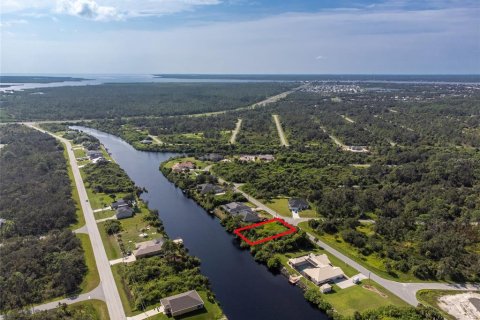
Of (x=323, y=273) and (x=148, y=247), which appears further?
(x=148, y=247)

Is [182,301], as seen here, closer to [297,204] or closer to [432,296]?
[432,296]

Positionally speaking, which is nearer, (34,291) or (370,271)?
(34,291)

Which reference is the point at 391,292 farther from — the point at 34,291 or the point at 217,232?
the point at 34,291

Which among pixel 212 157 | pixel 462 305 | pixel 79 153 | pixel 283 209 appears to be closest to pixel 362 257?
pixel 462 305

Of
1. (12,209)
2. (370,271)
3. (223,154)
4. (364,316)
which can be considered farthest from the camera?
(223,154)

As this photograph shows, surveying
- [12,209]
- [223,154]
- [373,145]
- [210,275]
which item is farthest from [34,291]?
[373,145]

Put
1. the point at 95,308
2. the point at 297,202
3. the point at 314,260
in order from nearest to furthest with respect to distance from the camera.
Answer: the point at 95,308 → the point at 314,260 → the point at 297,202
